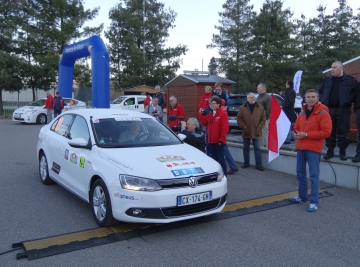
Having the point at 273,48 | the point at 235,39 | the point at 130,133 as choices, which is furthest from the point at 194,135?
the point at 235,39

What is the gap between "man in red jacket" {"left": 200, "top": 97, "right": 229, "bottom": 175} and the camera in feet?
22.9

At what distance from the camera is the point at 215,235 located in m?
4.51

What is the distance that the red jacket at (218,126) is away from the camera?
22.9ft

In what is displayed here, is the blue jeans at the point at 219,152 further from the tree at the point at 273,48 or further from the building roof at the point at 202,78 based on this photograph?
the tree at the point at 273,48

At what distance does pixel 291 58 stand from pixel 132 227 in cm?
3241

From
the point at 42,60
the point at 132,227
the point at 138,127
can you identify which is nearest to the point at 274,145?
the point at 138,127

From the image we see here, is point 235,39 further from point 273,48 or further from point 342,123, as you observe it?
point 342,123

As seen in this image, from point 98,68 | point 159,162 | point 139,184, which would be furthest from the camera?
point 98,68

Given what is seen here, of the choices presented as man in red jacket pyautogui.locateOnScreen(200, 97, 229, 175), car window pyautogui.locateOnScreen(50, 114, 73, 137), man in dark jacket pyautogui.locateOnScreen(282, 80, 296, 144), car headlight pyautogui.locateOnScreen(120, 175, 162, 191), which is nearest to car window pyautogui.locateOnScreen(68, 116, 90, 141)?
car window pyautogui.locateOnScreen(50, 114, 73, 137)

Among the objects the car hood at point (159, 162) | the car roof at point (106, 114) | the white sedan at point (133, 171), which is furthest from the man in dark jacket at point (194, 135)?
the car hood at point (159, 162)

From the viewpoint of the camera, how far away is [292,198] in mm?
5992

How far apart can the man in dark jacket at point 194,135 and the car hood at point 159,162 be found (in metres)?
0.95

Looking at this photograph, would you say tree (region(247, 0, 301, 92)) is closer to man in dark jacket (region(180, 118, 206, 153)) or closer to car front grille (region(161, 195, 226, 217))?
man in dark jacket (region(180, 118, 206, 153))

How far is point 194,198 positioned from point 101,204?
1254mm
